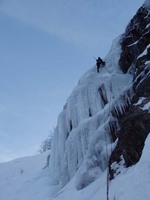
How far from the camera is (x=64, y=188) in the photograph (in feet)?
38.7

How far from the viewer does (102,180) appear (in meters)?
8.38

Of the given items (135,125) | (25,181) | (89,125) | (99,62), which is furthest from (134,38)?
(25,181)

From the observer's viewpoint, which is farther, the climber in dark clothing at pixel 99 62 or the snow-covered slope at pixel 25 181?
the climber in dark clothing at pixel 99 62

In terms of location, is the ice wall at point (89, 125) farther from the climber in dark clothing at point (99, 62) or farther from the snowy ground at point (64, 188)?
the snowy ground at point (64, 188)

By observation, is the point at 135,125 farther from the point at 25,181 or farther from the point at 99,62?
the point at 25,181

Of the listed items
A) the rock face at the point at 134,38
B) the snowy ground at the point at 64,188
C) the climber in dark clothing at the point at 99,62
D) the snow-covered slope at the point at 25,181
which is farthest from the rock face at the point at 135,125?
the snow-covered slope at the point at 25,181

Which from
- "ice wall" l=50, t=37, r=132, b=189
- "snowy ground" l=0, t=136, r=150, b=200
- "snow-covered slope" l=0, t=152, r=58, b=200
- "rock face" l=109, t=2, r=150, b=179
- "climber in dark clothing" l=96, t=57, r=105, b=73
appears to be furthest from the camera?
"climber in dark clothing" l=96, t=57, r=105, b=73

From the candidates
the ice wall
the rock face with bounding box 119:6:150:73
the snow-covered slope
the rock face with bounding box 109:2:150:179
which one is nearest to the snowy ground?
the snow-covered slope

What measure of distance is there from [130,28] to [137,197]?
41.8ft

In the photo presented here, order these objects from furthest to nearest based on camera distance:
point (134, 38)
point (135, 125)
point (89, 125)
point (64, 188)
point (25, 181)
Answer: point (25, 181) < point (134, 38) < point (89, 125) < point (64, 188) < point (135, 125)

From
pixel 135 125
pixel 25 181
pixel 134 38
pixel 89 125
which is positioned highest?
pixel 134 38

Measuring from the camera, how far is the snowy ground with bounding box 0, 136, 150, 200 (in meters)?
5.78

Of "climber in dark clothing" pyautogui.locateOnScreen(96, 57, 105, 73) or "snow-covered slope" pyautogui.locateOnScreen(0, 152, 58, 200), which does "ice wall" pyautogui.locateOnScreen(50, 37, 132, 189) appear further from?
"snow-covered slope" pyautogui.locateOnScreen(0, 152, 58, 200)

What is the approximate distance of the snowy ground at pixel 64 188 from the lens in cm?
578
